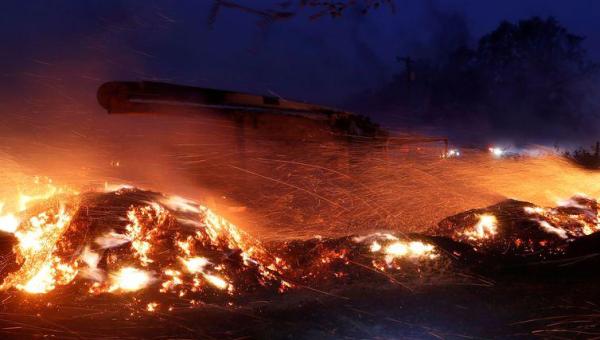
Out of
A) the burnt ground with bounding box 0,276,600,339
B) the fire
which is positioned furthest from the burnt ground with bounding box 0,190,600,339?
the fire

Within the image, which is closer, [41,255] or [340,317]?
[340,317]

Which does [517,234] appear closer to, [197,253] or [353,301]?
[353,301]

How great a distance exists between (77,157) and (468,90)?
51.0 m

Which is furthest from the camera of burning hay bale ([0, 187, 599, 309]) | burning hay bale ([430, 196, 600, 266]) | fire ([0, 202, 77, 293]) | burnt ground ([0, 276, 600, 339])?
burning hay bale ([430, 196, 600, 266])

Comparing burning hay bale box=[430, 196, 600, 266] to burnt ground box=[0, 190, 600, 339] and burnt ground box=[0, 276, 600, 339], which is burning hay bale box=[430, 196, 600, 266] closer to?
burnt ground box=[0, 190, 600, 339]

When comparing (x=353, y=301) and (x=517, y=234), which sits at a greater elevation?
(x=517, y=234)

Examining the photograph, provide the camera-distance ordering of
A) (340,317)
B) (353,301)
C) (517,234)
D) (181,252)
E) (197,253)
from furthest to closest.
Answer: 1. (517,234)
2. (197,253)
3. (181,252)
4. (353,301)
5. (340,317)

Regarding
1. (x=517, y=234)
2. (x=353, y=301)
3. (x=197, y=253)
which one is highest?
(x=197, y=253)

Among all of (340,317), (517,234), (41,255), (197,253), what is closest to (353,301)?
(340,317)

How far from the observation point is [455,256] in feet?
19.3

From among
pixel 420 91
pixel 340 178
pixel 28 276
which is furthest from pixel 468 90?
pixel 28 276

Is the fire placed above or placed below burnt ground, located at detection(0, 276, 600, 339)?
above

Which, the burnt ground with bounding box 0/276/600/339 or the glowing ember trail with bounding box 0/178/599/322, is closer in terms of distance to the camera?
the burnt ground with bounding box 0/276/600/339

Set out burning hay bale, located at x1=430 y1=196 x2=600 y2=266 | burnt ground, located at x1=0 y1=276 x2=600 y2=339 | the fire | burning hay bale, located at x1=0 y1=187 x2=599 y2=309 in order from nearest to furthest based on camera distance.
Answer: burnt ground, located at x1=0 y1=276 x2=600 y2=339, the fire, burning hay bale, located at x1=0 y1=187 x2=599 y2=309, burning hay bale, located at x1=430 y1=196 x2=600 y2=266
